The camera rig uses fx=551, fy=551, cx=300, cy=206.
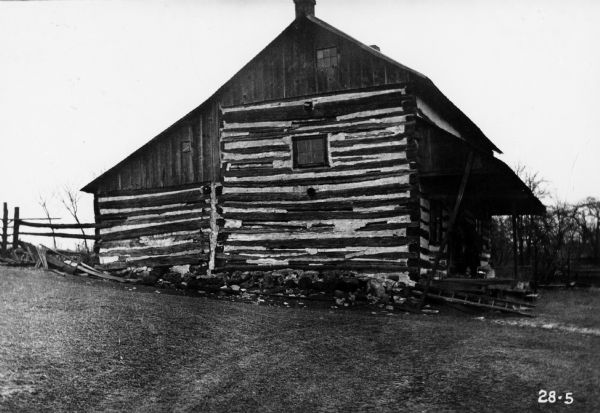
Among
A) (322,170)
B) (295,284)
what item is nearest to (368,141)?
(322,170)

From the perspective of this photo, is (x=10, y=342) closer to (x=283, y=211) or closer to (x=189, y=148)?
(x=283, y=211)

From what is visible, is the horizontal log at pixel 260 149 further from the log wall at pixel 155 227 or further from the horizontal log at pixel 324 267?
the horizontal log at pixel 324 267

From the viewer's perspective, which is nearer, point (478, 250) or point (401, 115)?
point (401, 115)

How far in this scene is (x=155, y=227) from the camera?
18453 millimetres

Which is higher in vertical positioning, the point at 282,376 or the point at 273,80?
the point at 273,80

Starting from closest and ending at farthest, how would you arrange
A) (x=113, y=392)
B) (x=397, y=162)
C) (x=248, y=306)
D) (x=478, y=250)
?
(x=113, y=392) < (x=248, y=306) < (x=397, y=162) < (x=478, y=250)

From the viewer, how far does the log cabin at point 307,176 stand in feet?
49.8

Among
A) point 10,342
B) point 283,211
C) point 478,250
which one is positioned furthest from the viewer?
point 478,250

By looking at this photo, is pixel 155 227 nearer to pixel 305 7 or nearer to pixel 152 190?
pixel 152 190

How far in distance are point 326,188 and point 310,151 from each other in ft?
4.32

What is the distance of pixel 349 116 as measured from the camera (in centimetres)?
1606

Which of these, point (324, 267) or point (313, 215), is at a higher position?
point (313, 215)

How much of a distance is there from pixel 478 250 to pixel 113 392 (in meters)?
17.6

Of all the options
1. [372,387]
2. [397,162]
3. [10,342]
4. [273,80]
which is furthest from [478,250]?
[10,342]
